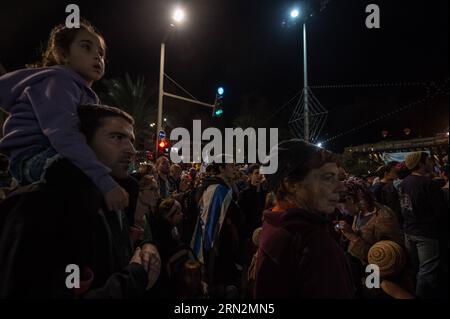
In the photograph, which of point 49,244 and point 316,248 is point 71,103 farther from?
point 316,248

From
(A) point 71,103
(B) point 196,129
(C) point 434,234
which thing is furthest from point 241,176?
(B) point 196,129

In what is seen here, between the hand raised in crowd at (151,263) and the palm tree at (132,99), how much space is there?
2331 cm

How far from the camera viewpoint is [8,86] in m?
1.77

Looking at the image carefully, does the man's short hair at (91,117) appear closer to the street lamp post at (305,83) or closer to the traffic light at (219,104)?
the traffic light at (219,104)

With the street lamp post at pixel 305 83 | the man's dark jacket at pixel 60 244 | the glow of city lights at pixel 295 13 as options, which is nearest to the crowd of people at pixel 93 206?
the man's dark jacket at pixel 60 244

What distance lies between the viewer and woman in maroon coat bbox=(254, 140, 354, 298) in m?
1.75

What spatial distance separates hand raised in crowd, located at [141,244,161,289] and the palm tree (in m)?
23.3

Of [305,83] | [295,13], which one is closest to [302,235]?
[305,83]

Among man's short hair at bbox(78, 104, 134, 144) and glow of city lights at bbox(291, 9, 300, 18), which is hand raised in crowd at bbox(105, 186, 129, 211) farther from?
glow of city lights at bbox(291, 9, 300, 18)

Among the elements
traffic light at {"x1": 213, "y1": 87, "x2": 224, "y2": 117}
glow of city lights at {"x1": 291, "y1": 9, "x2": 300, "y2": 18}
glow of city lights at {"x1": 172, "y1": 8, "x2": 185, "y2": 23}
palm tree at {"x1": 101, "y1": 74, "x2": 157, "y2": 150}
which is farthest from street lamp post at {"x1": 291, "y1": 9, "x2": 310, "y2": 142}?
palm tree at {"x1": 101, "y1": 74, "x2": 157, "y2": 150}

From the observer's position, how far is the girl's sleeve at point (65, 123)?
1.47 m

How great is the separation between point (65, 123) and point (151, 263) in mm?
893
